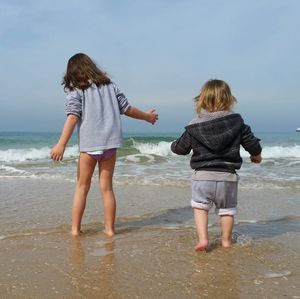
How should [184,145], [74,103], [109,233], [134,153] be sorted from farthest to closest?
[134,153]
[109,233]
[74,103]
[184,145]

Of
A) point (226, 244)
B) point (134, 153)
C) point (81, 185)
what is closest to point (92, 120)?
point (81, 185)

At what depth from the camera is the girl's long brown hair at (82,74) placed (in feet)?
11.9

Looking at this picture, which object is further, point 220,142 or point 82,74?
point 82,74

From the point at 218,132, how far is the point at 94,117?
1076 mm

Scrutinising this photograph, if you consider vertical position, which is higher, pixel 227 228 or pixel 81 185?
pixel 81 185

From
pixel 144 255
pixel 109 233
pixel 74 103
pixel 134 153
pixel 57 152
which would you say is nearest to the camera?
pixel 144 255

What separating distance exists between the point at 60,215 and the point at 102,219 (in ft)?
1.60

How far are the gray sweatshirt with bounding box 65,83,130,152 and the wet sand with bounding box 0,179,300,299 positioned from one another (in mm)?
808

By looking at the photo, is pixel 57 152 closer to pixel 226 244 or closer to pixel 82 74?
pixel 82 74

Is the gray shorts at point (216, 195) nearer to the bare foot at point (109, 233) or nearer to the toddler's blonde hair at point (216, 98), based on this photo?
the toddler's blonde hair at point (216, 98)

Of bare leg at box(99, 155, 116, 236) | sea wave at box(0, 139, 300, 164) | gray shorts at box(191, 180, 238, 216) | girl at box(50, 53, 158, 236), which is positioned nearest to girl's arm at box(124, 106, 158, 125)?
girl at box(50, 53, 158, 236)

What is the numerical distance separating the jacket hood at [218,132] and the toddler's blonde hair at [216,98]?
14 cm

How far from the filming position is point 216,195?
3234 mm

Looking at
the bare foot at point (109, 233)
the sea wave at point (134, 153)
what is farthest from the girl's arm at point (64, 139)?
the sea wave at point (134, 153)
